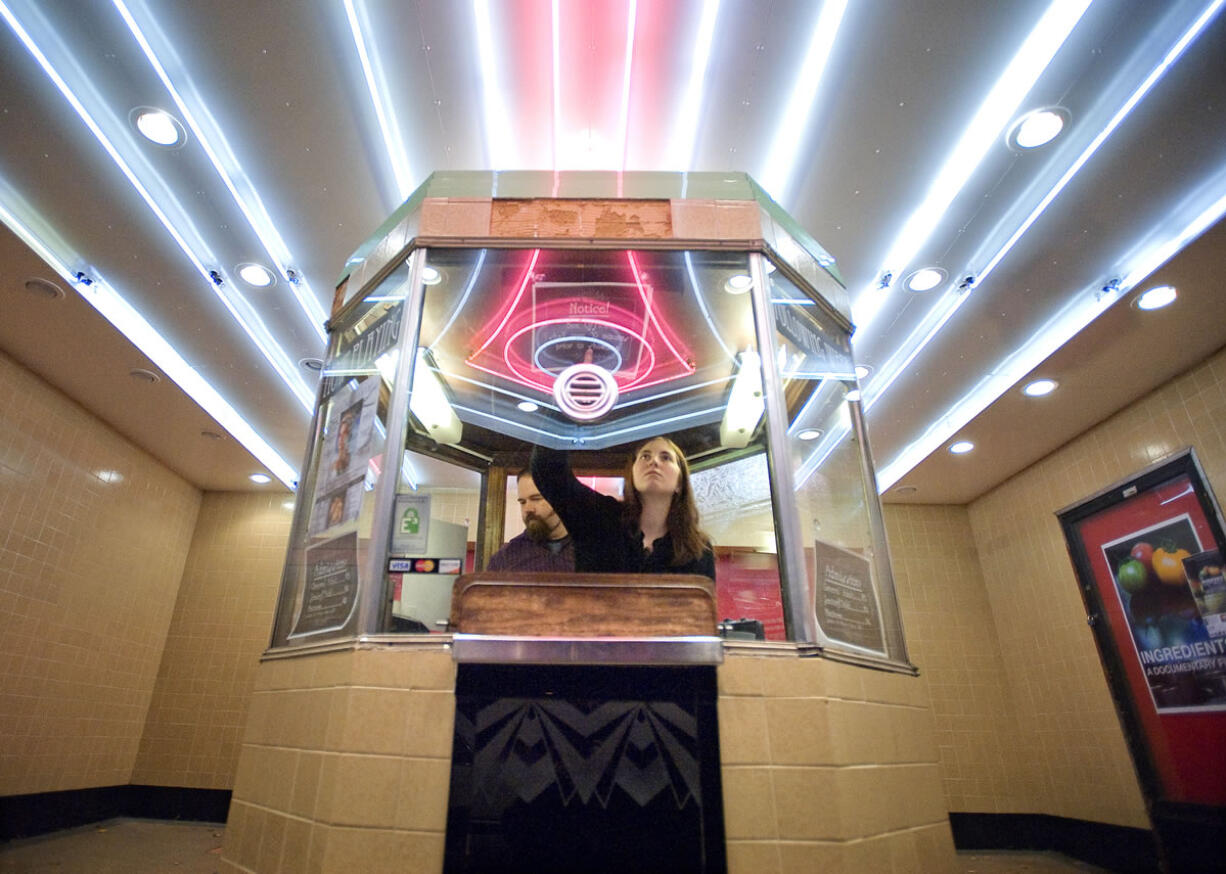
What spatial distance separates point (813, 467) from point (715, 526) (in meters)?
0.37

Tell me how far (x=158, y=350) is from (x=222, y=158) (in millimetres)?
1818

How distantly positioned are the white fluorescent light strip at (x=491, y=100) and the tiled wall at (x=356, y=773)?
226cm

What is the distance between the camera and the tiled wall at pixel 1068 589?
3.87 m

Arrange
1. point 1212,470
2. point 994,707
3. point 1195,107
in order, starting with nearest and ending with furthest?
point 1195,107 < point 1212,470 < point 994,707

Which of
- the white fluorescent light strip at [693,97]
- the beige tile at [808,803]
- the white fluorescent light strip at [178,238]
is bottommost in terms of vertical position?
the beige tile at [808,803]

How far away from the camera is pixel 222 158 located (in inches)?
110

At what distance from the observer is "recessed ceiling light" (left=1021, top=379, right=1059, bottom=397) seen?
3.99 meters

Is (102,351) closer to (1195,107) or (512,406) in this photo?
(512,406)

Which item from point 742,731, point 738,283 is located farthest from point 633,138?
point 742,731

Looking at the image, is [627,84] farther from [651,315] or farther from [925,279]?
[925,279]

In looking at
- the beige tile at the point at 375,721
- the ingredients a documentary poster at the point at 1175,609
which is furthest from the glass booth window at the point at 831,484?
the ingredients a documentary poster at the point at 1175,609

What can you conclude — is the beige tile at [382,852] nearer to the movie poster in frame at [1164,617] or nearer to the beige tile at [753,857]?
the beige tile at [753,857]

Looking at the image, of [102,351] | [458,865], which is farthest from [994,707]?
[102,351]

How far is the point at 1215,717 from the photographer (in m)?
3.72
